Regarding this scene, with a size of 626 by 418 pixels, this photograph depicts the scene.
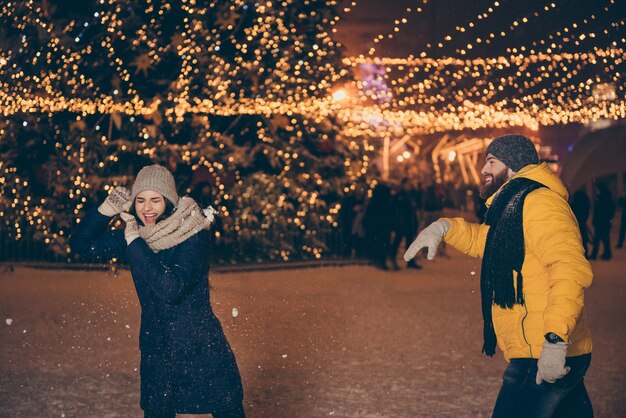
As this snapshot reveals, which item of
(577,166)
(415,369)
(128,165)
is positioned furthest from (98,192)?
(577,166)

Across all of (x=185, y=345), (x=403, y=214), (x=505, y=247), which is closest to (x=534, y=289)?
(x=505, y=247)

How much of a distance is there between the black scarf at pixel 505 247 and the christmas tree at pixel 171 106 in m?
15.6

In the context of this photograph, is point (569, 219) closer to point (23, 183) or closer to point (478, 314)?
point (478, 314)

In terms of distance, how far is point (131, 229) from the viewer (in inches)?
172

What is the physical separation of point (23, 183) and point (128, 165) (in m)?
2.00

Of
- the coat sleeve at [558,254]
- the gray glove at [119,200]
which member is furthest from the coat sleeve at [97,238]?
the coat sleeve at [558,254]

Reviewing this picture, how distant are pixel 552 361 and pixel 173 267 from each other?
153 cm

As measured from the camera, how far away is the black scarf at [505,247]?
13.0 feet

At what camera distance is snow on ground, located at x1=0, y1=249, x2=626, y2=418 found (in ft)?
24.0

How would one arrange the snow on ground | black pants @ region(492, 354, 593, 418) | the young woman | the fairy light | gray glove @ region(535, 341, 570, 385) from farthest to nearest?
the fairy light < the snow on ground < the young woman < black pants @ region(492, 354, 593, 418) < gray glove @ region(535, 341, 570, 385)

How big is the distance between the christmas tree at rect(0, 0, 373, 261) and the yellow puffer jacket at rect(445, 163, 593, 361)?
1570cm

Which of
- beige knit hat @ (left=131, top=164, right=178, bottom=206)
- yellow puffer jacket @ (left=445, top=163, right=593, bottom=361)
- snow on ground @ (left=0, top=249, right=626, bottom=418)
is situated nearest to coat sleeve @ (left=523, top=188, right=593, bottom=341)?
yellow puffer jacket @ (left=445, top=163, right=593, bottom=361)

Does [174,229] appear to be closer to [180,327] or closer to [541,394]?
[180,327]

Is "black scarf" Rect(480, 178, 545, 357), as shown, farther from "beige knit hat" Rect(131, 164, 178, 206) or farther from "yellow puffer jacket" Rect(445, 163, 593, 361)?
"beige knit hat" Rect(131, 164, 178, 206)
